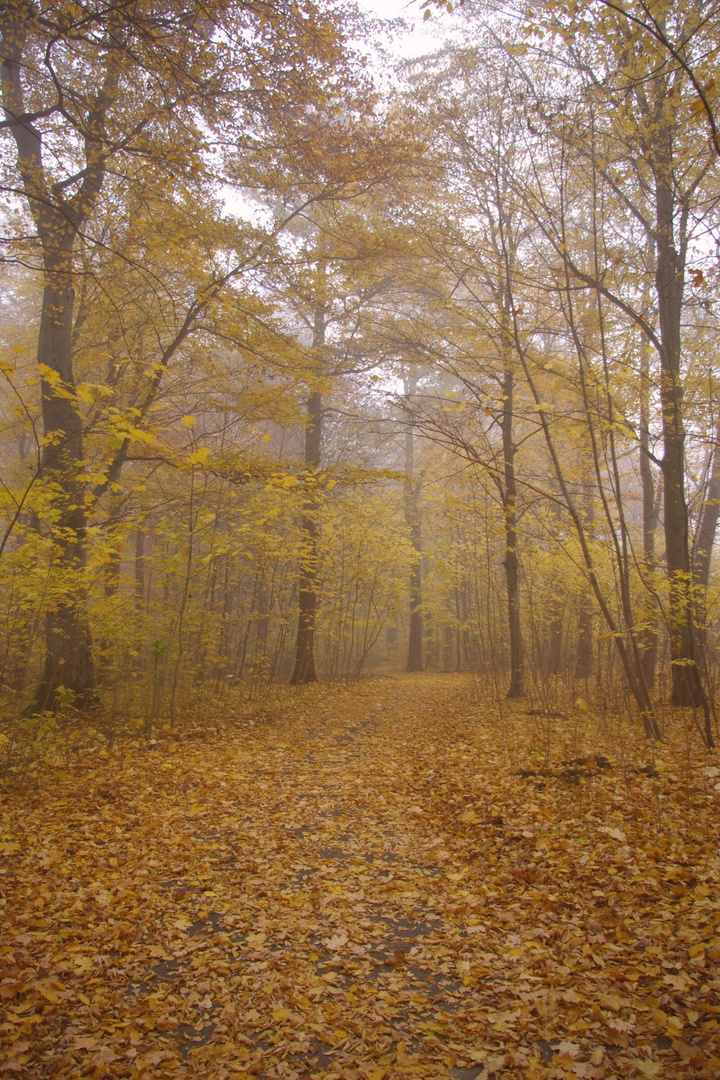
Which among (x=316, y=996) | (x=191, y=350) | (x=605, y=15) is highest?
(x=605, y=15)

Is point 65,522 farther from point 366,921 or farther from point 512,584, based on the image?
point 512,584

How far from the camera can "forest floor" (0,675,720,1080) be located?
2146mm

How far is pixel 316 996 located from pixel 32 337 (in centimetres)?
1339

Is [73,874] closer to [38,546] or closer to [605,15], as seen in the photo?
[38,546]

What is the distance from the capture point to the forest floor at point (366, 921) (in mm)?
2146

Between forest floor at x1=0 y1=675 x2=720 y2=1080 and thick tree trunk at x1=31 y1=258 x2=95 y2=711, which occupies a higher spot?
thick tree trunk at x1=31 y1=258 x2=95 y2=711

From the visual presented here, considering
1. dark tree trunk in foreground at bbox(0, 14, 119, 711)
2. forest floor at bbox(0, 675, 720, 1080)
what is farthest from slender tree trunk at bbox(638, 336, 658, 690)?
dark tree trunk in foreground at bbox(0, 14, 119, 711)

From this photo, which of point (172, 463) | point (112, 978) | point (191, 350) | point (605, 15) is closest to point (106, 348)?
point (191, 350)

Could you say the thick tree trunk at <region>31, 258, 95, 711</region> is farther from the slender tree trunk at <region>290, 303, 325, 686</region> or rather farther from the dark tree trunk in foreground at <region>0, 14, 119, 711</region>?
the slender tree trunk at <region>290, 303, 325, 686</region>

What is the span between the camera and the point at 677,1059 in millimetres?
1999

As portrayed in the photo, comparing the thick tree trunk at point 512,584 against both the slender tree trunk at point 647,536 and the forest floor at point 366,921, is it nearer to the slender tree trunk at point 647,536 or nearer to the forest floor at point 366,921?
the slender tree trunk at point 647,536

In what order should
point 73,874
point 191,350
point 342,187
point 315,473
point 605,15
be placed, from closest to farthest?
point 73,874 → point 605,15 → point 315,473 → point 342,187 → point 191,350

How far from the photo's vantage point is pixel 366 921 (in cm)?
310

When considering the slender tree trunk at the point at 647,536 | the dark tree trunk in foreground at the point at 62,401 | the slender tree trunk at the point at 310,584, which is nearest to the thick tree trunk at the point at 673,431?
the slender tree trunk at the point at 647,536
